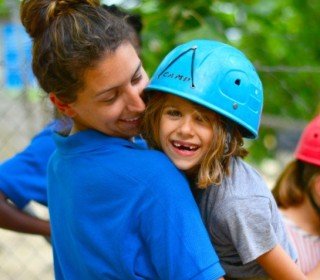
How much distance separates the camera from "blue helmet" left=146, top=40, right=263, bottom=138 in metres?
1.44

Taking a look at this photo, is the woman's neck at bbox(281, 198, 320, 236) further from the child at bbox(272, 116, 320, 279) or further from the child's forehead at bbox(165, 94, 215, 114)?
the child's forehead at bbox(165, 94, 215, 114)

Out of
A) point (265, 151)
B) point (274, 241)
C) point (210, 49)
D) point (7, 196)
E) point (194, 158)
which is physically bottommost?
point (265, 151)

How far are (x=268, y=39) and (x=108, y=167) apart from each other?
2.97 metres

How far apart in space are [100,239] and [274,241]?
0.43 metres

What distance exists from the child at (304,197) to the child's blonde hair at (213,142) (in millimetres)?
627

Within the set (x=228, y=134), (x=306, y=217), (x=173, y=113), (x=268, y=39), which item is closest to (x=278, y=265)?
(x=228, y=134)

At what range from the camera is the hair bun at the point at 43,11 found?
1.47 metres

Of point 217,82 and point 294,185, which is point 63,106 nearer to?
point 217,82

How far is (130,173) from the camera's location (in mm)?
1376

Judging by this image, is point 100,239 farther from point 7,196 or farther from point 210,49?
point 7,196

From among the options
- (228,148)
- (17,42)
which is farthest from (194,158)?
(17,42)

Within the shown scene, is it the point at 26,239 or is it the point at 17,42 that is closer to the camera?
the point at 17,42

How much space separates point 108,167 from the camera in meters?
1.41

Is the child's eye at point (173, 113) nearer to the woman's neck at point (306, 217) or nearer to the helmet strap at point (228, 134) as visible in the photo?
the helmet strap at point (228, 134)
